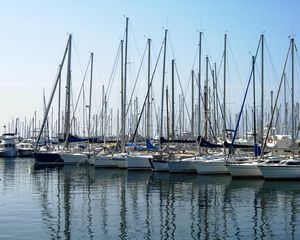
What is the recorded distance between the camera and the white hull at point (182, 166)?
48.9m

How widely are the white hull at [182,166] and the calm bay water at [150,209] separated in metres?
5.93

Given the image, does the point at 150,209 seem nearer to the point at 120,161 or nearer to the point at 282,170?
the point at 282,170

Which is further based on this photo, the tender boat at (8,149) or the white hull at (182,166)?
the tender boat at (8,149)

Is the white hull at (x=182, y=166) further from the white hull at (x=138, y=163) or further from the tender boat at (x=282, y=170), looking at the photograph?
the tender boat at (x=282, y=170)

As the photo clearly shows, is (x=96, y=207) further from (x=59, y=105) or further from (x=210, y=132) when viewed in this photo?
(x=59, y=105)

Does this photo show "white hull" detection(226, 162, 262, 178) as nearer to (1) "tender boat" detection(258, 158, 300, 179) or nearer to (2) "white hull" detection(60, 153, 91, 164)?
(1) "tender boat" detection(258, 158, 300, 179)

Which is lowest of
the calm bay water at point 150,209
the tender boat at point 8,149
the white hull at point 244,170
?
the calm bay water at point 150,209

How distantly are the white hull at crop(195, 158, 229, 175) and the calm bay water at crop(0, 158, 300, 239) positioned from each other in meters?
3.88

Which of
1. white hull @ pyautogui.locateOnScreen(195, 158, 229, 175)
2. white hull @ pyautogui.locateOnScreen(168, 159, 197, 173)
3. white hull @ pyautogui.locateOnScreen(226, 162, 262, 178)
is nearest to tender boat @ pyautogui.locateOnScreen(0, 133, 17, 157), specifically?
white hull @ pyautogui.locateOnScreen(168, 159, 197, 173)

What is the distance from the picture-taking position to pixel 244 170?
140 ft

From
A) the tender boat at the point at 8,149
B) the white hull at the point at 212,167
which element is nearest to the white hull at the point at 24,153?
the tender boat at the point at 8,149

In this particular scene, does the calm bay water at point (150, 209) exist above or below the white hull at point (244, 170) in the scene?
below

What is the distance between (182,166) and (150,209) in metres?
22.9

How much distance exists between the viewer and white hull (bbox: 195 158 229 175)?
46.6 m
